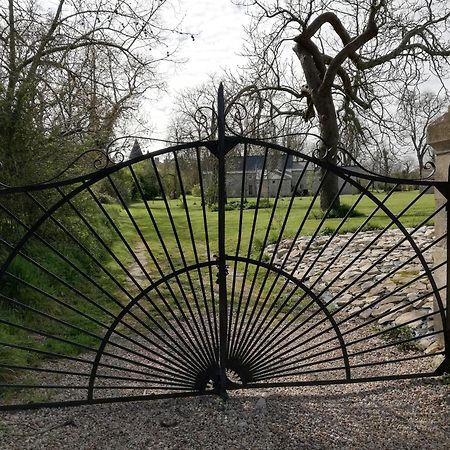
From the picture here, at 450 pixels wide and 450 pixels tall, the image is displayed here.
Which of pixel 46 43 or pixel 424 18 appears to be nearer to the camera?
pixel 46 43

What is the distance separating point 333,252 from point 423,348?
13.3 ft

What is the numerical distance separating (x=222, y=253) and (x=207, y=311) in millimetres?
519

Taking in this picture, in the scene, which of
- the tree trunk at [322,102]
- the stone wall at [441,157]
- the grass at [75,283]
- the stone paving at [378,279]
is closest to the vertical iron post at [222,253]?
the grass at [75,283]

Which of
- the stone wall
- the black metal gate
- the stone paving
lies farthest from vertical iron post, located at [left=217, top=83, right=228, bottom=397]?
the stone wall

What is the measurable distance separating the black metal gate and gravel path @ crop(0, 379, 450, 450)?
12 cm

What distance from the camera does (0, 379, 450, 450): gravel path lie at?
8.34ft

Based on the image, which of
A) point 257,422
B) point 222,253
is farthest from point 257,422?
point 222,253

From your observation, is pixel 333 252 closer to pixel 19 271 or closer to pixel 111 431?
pixel 19 271

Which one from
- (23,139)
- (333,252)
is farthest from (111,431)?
(333,252)

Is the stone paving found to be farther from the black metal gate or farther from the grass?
the grass

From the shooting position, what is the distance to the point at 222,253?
2.75m

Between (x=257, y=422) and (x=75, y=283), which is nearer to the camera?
(x=257, y=422)

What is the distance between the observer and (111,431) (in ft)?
8.75

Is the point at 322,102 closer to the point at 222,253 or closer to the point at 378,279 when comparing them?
the point at 378,279
